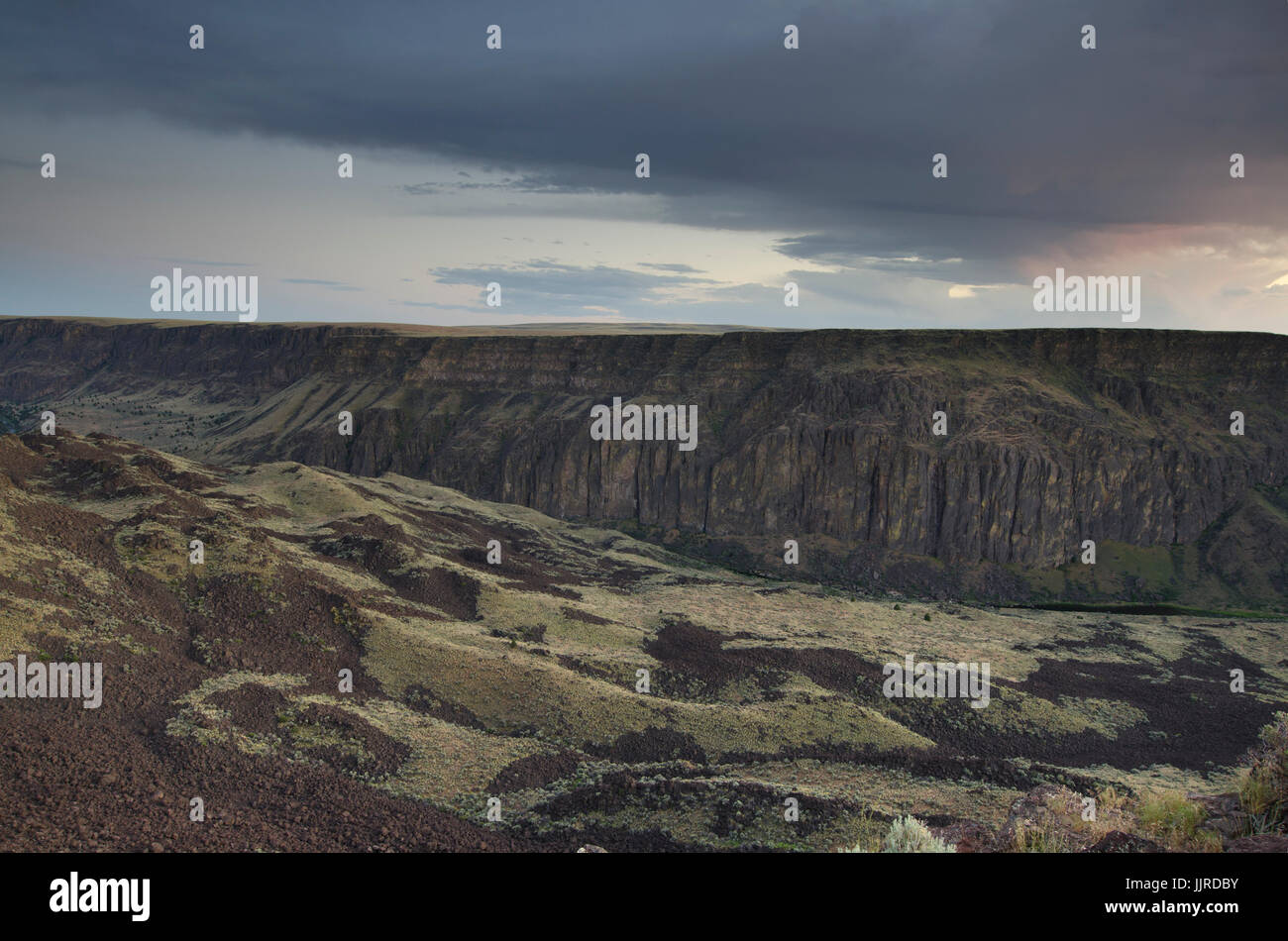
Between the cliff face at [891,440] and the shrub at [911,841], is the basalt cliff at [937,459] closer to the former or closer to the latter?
the cliff face at [891,440]

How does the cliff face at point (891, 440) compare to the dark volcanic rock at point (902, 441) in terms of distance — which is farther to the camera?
the cliff face at point (891, 440)

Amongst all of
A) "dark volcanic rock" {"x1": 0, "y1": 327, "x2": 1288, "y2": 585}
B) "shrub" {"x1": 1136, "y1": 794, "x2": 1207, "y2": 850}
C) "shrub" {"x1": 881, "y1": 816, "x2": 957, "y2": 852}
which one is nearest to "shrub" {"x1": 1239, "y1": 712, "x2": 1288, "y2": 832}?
"shrub" {"x1": 1136, "y1": 794, "x2": 1207, "y2": 850}

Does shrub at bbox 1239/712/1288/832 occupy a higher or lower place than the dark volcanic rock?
lower

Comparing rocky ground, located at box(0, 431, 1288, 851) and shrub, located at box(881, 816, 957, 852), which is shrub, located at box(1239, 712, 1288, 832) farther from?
shrub, located at box(881, 816, 957, 852)

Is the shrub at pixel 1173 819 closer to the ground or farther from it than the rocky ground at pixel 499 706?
farther from it

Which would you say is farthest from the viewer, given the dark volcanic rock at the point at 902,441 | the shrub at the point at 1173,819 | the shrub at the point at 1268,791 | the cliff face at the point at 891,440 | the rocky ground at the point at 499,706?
the cliff face at the point at 891,440

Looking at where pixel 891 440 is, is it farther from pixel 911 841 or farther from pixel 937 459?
pixel 911 841

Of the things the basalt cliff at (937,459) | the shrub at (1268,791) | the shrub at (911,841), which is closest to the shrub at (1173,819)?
the shrub at (1268,791)

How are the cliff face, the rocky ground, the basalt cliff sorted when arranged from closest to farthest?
the rocky ground
the basalt cliff
the cliff face
